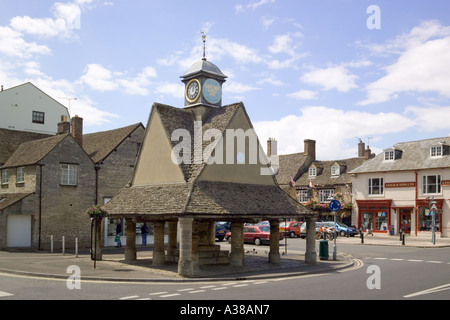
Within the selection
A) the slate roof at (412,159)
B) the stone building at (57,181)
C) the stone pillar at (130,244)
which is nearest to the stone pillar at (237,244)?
the stone pillar at (130,244)

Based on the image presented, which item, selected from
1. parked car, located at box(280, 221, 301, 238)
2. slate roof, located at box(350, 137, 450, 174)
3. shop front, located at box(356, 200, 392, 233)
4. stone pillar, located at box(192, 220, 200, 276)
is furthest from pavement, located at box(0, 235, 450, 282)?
shop front, located at box(356, 200, 392, 233)

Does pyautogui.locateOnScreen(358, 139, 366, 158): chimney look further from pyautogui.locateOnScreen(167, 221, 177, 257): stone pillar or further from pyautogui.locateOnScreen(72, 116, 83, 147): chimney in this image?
pyautogui.locateOnScreen(167, 221, 177, 257): stone pillar

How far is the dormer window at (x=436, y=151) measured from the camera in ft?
147

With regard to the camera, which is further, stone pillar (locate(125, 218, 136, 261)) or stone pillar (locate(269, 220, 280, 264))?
stone pillar (locate(125, 218, 136, 261))

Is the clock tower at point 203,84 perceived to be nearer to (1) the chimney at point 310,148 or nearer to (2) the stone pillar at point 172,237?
(2) the stone pillar at point 172,237

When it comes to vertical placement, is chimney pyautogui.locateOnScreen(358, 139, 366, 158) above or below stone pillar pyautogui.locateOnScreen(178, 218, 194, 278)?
above

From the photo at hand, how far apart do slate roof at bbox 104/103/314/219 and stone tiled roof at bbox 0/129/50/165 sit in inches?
616

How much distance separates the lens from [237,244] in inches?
825

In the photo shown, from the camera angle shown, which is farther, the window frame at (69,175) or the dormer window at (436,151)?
the dormer window at (436,151)

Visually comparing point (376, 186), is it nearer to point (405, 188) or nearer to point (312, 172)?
point (405, 188)

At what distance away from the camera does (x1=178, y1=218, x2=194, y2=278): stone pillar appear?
17.7 meters

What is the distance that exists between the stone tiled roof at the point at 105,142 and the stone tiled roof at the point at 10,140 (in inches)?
172
